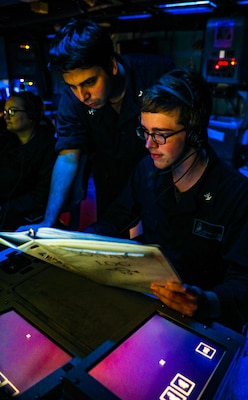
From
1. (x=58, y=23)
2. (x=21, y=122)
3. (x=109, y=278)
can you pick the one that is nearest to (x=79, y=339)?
(x=109, y=278)

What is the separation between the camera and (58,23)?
3.87 m

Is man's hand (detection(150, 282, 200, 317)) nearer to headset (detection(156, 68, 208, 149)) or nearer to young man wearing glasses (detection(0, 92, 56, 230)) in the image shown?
headset (detection(156, 68, 208, 149))

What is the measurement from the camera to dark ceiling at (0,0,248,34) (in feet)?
8.70

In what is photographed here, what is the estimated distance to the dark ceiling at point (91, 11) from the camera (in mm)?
2650

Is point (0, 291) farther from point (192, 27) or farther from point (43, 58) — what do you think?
point (43, 58)

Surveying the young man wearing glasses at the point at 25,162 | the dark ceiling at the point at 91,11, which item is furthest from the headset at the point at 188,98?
the dark ceiling at the point at 91,11

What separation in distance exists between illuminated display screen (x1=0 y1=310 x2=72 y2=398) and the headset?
2.37 feet

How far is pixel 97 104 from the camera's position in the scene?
4.24ft

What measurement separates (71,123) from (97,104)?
0.32 meters

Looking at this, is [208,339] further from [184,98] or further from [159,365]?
[184,98]

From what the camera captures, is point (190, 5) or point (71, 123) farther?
point (190, 5)

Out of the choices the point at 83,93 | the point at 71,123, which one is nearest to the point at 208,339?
the point at 83,93

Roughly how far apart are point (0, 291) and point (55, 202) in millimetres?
701

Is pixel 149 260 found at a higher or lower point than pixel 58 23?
lower
